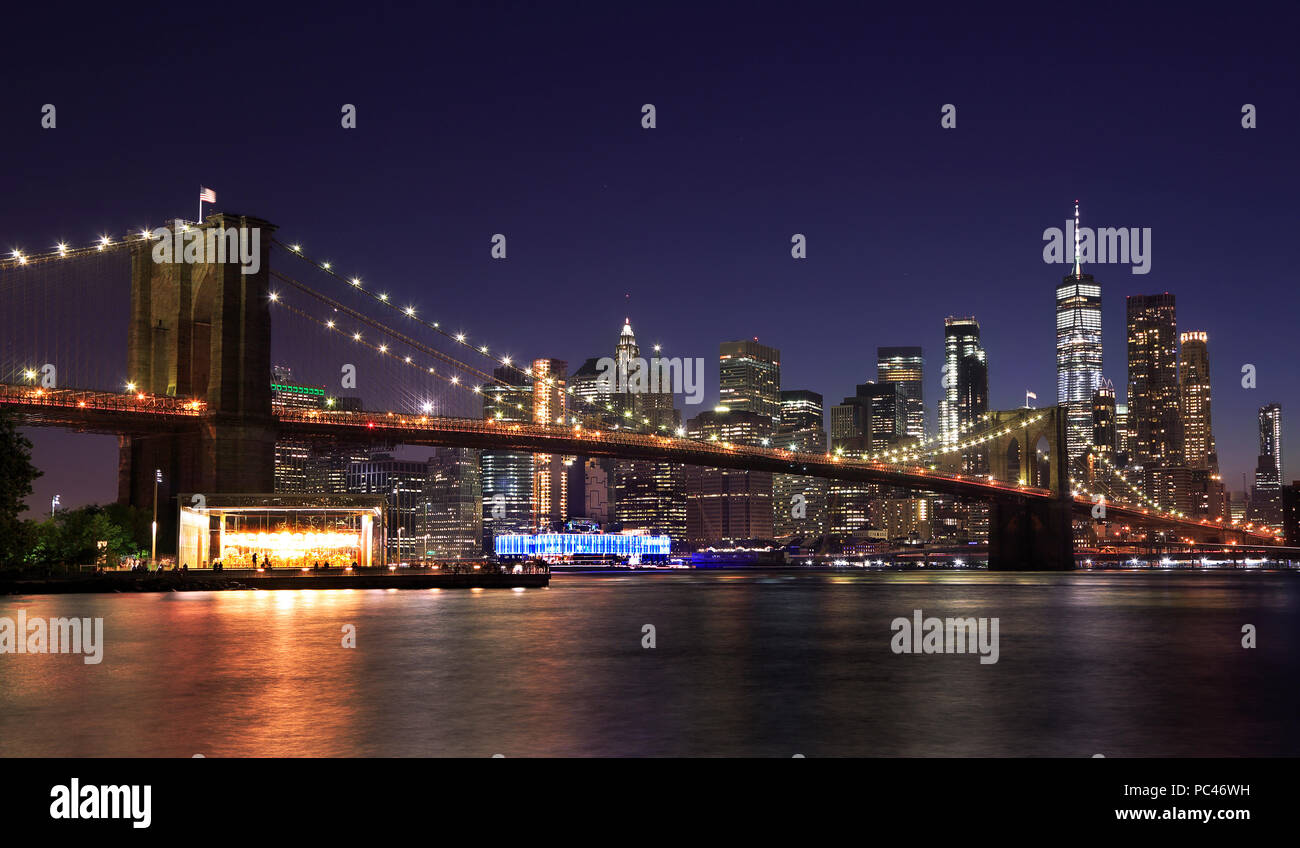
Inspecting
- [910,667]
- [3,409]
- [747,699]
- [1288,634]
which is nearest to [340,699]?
[747,699]

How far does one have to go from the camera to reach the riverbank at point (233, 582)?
5566cm

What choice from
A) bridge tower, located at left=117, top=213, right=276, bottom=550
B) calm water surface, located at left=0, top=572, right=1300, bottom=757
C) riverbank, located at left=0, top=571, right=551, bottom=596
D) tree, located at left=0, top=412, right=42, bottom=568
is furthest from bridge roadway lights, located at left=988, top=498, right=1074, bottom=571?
tree, located at left=0, top=412, right=42, bottom=568

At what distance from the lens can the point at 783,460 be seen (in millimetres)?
101125

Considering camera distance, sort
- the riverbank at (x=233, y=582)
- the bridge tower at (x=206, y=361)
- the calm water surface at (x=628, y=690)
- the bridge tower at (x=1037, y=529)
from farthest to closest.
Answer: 1. the bridge tower at (x=1037, y=529)
2. the bridge tower at (x=206, y=361)
3. the riverbank at (x=233, y=582)
4. the calm water surface at (x=628, y=690)

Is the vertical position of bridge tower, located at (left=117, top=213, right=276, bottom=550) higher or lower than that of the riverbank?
higher

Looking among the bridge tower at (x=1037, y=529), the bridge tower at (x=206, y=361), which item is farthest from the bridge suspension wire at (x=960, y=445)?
the bridge tower at (x=206, y=361)

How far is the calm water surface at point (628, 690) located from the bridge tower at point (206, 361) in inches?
Answer: 1177

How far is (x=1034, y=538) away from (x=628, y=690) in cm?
10583

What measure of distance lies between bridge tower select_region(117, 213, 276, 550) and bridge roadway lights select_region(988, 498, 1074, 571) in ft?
252

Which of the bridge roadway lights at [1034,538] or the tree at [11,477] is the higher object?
the tree at [11,477]

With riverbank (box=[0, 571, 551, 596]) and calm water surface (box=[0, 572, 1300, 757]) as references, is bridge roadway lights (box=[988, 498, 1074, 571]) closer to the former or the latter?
riverbank (box=[0, 571, 551, 596])

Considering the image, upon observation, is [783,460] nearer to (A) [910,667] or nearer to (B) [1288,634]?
(B) [1288,634]

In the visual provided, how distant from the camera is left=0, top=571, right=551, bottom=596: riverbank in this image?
183ft

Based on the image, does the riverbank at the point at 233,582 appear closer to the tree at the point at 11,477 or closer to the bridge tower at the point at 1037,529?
the tree at the point at 11,477
